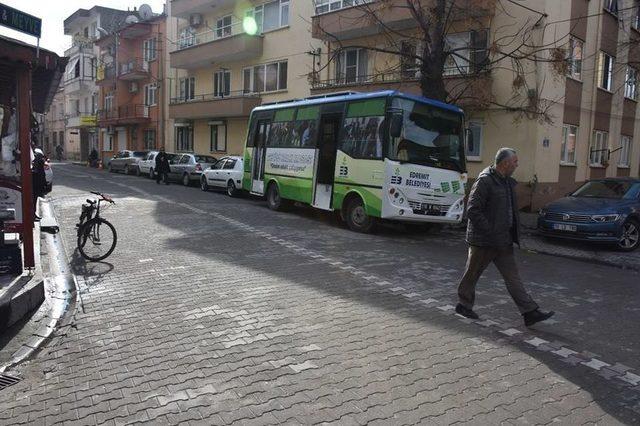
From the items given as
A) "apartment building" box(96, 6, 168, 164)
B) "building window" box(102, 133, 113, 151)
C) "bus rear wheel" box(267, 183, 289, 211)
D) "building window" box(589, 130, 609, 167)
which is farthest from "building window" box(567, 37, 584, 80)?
"building window" box(102, 133, 113, 151)

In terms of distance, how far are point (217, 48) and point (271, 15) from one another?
11.5 feet

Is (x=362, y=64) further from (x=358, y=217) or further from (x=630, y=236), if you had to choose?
(x=630, y=236)

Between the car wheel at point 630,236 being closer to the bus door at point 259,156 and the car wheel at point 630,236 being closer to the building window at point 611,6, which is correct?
the bus door at point 259,156

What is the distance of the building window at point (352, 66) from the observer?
2220 centimetres

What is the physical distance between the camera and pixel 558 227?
11695 mm

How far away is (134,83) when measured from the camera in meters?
42.7

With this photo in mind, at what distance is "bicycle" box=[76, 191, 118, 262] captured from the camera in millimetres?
8492

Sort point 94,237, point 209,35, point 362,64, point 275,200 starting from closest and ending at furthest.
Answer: point 94,237
point 275,200
point 362,64
point 209,35

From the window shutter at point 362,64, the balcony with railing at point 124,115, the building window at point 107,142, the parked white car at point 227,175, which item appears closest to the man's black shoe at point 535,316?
the parked white car at point 227,175

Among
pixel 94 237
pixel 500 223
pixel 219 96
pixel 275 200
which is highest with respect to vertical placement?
pixel 219 96

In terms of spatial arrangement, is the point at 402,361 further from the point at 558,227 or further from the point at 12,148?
the point at 558,227

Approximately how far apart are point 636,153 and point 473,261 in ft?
75.8

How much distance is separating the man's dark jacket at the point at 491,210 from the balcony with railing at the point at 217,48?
78.7 feet

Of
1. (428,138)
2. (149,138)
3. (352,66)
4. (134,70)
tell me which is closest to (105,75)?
(134,70)
